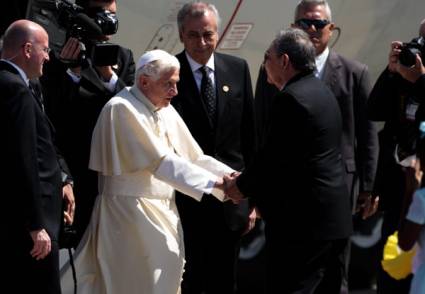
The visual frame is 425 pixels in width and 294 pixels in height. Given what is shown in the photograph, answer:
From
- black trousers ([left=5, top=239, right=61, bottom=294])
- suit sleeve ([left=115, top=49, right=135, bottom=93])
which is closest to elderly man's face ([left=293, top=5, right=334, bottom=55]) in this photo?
suit sleeve ([left=115, top=49, right=135, bottom=93])

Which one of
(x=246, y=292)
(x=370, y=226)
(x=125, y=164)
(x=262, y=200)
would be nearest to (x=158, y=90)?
(x=125, y=164)

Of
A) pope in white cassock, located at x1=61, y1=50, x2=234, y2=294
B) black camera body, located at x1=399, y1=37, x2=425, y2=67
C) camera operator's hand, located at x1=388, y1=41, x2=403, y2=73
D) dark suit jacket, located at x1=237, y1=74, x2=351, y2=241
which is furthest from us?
camera operator's hand, located at x1=388, y1=41, x2=403, y2=73

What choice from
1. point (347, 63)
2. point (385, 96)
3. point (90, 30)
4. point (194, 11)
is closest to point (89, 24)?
point (90, 30)

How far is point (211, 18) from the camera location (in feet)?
19.9

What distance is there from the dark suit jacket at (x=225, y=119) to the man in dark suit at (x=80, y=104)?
1.25 ft

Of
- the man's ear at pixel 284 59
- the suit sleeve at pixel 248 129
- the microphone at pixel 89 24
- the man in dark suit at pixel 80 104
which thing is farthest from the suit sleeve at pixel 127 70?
the man's ear at pixel 284 59

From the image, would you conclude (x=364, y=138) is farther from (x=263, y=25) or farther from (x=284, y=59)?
(x=263, y=25)

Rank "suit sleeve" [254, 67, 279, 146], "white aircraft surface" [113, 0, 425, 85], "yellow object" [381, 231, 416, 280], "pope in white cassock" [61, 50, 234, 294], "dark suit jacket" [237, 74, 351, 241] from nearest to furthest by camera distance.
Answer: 1. "yellow object" [381, 231, 416, 280]
2. "dark suit jacket" [237, 74, 351, 241]
3. "pope in white cassock" [61, 50, 234, 294]
4. "suit sleeve" [254, 67, 279, 146]
5. "white aircraft surface" [113, 0, 425, 85]

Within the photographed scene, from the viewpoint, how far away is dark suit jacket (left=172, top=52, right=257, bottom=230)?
606cm

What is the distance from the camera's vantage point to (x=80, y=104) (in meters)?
5.89

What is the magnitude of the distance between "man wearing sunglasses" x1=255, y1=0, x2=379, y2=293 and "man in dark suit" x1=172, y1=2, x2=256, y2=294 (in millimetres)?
245

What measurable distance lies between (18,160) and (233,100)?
1533 mm

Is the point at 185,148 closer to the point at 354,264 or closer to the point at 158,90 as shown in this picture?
the point at 158,90

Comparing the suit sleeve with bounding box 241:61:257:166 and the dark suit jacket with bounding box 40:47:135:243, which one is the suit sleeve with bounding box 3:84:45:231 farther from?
the suit sleeve with bounding box 241:61:257:166
